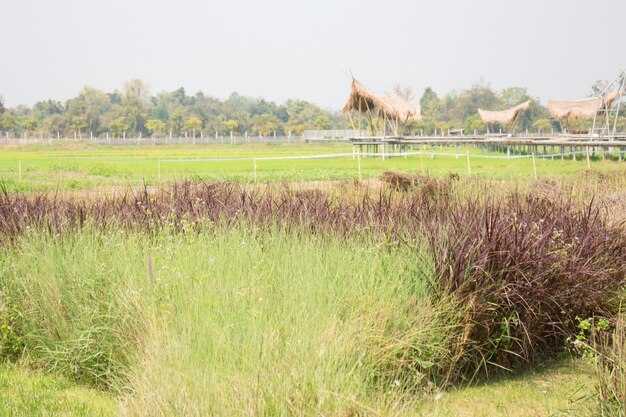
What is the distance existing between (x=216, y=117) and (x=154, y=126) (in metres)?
11.5

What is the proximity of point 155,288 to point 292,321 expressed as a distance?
1.14 metres

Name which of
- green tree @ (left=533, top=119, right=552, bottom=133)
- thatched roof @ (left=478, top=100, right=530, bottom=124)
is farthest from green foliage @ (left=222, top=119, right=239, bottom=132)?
thatched roof @ (left=478, top=100, right=530, bottom=124)

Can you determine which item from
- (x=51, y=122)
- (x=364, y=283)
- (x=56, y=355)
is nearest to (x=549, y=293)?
(x=364, y=283)

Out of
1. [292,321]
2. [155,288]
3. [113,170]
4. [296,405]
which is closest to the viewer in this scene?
[296,405]

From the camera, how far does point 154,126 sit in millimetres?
88250

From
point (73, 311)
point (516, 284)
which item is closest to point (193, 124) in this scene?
point (73, 311)

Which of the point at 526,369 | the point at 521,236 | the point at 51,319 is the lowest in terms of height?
the point at 526,369

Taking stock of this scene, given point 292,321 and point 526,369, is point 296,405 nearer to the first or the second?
point 292,321

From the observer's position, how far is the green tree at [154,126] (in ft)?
290

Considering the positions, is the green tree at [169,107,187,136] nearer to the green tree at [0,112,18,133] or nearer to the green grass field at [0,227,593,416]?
the green tree at [0,112,18,133]

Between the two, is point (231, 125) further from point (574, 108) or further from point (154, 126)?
point (574, 108)

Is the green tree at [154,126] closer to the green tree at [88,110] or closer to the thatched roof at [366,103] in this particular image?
the green tree at [88,110]

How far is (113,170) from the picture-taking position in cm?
3108

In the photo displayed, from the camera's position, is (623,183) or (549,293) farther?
(623,183)
